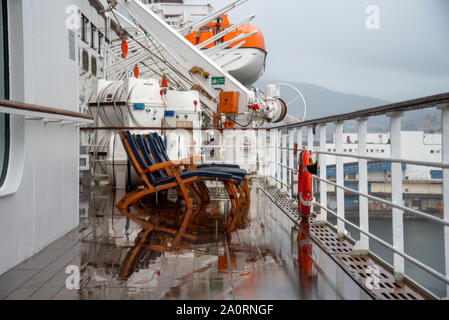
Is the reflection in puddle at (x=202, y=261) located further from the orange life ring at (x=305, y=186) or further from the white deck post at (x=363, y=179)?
the white deck post at (x=363, y=179)

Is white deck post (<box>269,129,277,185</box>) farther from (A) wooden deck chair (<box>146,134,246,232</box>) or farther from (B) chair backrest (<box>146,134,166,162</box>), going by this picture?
(B) chair backrest (<box>146,134,166,162</box>)

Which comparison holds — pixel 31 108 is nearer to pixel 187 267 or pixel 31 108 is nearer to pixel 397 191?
pixel 187 267

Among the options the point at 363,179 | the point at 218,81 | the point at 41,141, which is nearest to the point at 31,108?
the point at 41,141

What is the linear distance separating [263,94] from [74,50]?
35.1 feet

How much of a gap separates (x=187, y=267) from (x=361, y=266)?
1055 mm

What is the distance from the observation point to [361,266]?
295 cm

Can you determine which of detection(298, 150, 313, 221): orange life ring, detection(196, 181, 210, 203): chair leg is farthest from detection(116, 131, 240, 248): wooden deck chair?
detection(298, 150, 313, 221): orange life ring

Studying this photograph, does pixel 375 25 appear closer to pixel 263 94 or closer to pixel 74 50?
pixel 74 50

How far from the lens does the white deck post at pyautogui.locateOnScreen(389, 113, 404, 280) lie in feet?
8.25

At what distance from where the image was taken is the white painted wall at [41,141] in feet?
9.71

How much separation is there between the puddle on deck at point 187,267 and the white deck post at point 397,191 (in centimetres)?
29

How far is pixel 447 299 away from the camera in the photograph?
2.03 meters

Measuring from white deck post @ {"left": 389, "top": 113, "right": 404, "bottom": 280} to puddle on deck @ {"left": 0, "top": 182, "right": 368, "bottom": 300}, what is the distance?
288 mm
